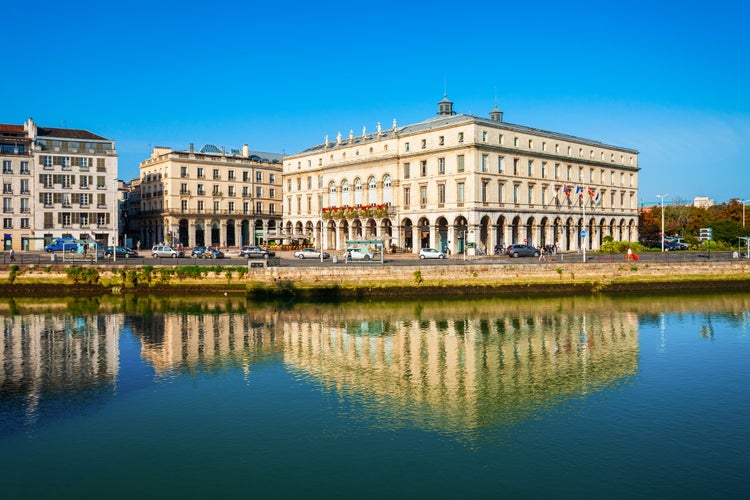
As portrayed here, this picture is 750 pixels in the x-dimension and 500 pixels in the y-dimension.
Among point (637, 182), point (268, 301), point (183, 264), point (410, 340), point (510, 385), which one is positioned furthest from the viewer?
point (637, 182)

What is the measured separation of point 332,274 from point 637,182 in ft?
216

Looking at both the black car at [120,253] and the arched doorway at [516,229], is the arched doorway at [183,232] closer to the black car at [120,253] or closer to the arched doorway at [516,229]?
the black car at [120,253]

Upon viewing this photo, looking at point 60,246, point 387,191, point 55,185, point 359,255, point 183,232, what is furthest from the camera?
point 183,232

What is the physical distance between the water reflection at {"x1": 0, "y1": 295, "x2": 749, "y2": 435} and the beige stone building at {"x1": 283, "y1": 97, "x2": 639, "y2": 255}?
25.0 metres

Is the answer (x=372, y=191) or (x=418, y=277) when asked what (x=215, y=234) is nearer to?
(x=372, y=191)

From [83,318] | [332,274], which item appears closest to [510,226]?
[332,274]

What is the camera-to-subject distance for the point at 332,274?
4931 cm

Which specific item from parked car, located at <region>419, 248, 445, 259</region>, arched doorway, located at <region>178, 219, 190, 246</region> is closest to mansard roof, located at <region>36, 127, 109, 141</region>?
arched doorway, located at <region>178, 219, 190, 246</region>

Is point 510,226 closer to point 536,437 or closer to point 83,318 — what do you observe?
point 83,318

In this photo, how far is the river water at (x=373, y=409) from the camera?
1568cm

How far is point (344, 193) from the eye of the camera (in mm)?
86938

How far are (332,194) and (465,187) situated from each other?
83.9 ft

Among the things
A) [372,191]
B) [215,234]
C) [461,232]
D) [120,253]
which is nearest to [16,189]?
[120,253]

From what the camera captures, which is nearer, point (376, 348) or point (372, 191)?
point (376, 348)
